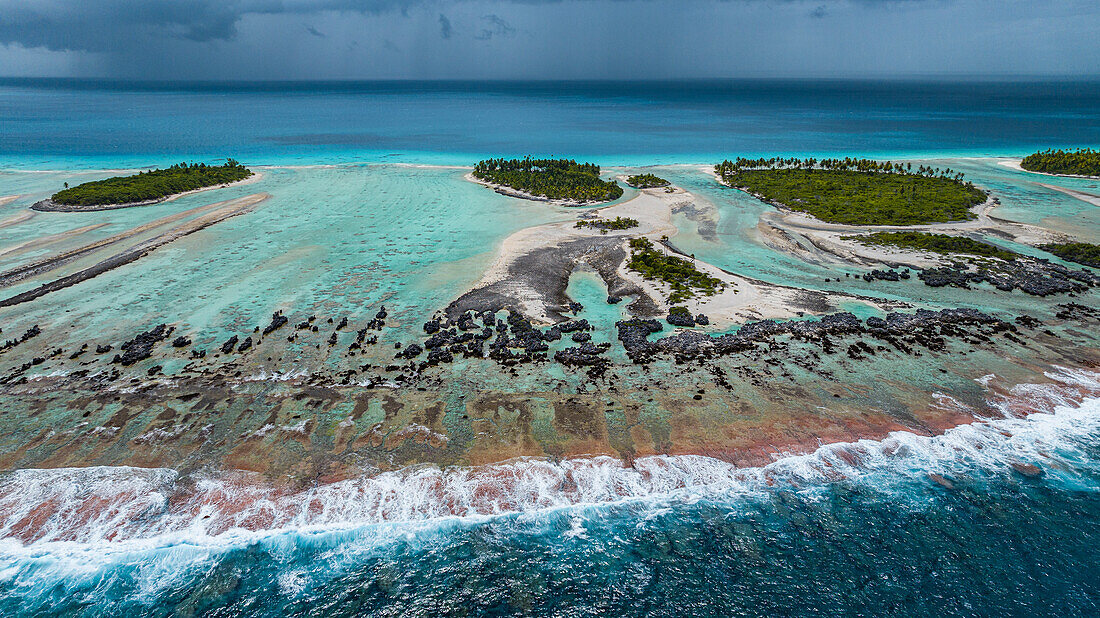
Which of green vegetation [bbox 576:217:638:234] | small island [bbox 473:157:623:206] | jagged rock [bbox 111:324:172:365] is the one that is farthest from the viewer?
small island [bbox 473:157:623:206]

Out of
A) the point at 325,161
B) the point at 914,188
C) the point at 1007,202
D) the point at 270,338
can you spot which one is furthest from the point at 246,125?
the point at 1007,202

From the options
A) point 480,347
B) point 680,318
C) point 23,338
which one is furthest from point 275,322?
point 680,318

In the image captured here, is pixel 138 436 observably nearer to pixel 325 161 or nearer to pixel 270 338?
pixel 270 338

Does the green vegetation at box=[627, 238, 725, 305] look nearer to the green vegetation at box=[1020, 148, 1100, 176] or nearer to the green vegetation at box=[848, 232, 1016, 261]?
the green vegetation at box=[848, 232, 1016, 261]

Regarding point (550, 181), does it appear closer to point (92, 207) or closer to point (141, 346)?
point (141, 346)

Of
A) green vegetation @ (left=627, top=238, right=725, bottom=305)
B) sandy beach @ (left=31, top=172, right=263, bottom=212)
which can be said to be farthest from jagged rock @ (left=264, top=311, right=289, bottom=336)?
sandy beach @ (left=31, top=172, right=263, bottom=212)
